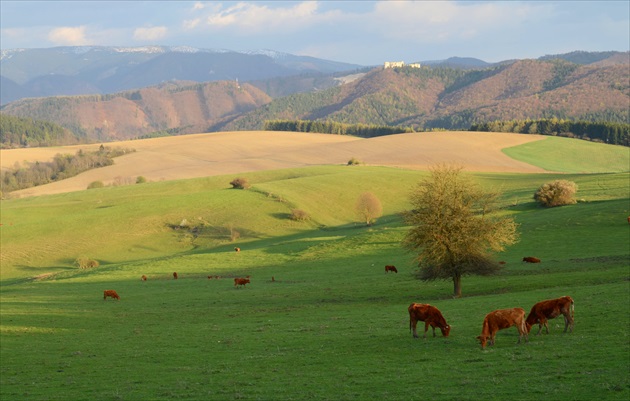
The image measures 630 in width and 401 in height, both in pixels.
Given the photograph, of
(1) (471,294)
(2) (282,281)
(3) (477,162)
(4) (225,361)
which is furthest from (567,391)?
(3) (477,162)

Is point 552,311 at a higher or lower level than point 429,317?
higher

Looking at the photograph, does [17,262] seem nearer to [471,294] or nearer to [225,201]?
[225,201]

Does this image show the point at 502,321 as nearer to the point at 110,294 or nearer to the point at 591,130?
the point at 110,294

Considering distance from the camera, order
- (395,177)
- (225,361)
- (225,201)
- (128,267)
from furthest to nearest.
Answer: (395,177)
(225,201)
(128,267)
(225,361)

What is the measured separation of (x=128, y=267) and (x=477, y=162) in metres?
92.5

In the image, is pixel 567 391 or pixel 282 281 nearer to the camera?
pixel 567 391

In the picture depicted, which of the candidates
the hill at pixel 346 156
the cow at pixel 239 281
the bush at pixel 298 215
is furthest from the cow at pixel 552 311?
the hill at pixel 346 156

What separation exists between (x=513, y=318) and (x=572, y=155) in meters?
143

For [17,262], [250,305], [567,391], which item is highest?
[567,391]

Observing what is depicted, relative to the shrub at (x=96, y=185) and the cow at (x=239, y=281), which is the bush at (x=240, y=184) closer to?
the shrub at (x=96, y=185)

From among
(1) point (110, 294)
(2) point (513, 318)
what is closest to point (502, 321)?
(2) point (513, 318)

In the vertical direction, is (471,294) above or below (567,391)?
below

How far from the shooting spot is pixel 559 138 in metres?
176

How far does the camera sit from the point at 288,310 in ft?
127
